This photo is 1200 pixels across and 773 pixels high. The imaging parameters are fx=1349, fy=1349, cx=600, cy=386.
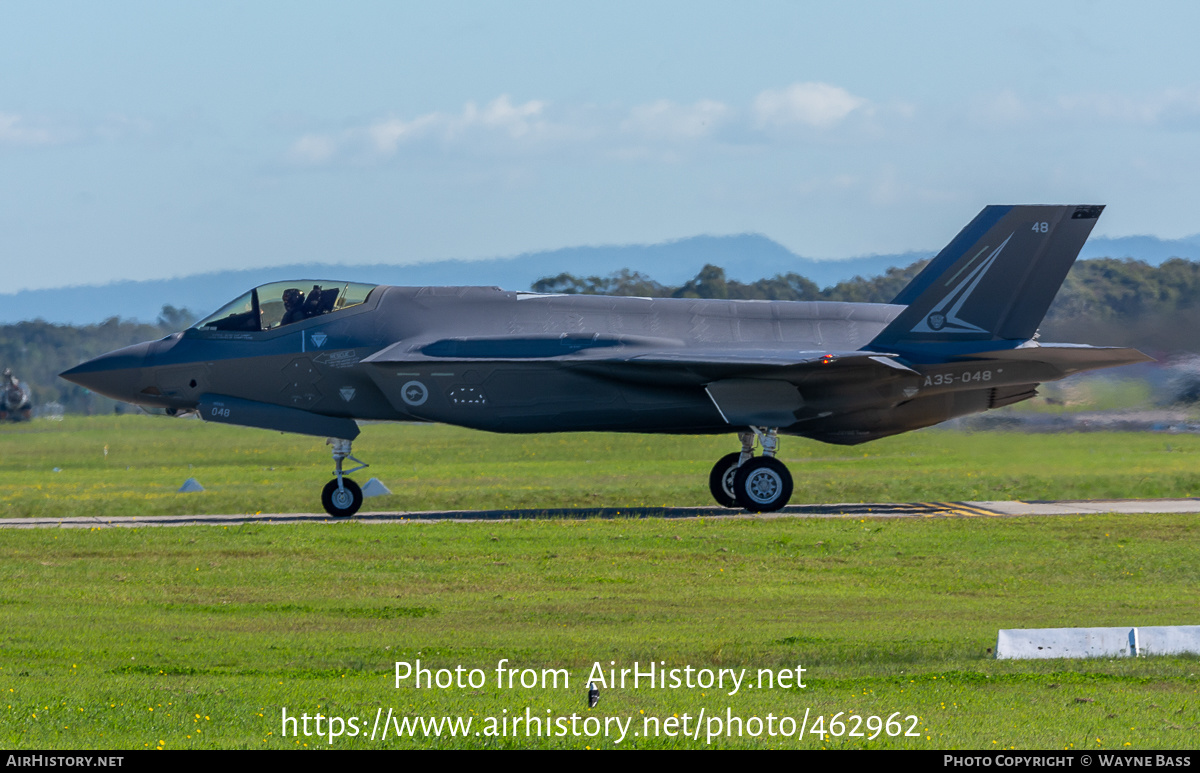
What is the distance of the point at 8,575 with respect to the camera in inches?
661

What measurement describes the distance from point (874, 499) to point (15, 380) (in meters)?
28.8

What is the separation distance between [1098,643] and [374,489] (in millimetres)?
19306

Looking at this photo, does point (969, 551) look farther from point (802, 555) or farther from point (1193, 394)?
point (1193, 394)

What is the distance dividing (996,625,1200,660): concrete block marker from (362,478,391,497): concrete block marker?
1847cm

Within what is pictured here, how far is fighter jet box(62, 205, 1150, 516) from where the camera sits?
73.4ft

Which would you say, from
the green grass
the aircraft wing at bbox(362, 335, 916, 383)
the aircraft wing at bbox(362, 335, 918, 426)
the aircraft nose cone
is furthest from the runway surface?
the aircraft wing at bbox(362, 335, 916, 383)

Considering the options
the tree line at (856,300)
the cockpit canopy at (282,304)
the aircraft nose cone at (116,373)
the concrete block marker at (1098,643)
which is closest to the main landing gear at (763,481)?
the tree line at (856,300)

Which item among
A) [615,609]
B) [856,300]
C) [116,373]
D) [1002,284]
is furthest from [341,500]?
[856,300]

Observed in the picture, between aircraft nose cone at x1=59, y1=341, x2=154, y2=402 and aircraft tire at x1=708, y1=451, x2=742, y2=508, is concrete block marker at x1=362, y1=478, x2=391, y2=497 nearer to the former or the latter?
aircraft nose cone at x1=59, y1=341, x2=154, y2=402

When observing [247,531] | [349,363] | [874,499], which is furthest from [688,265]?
[247,531]

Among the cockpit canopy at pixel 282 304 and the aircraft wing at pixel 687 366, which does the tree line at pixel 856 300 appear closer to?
the aircraft wing at pixel 687 366

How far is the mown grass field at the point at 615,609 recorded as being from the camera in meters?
8.93

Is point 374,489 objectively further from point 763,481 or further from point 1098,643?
point 1098,643

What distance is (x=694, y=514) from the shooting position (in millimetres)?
23172
